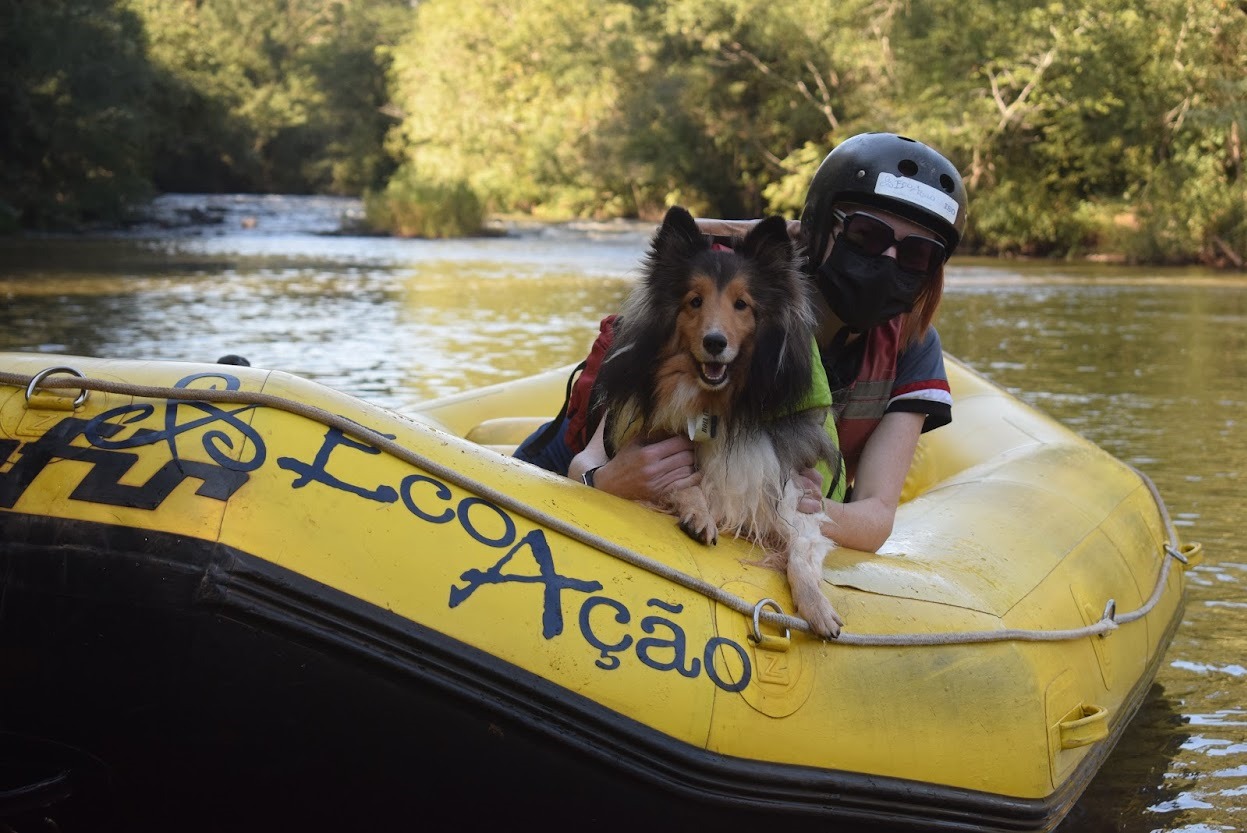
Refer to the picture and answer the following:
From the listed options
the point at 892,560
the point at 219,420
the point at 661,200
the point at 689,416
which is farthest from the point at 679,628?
the point at 661,200

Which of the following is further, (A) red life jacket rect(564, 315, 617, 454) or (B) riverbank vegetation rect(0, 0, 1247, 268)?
(B) riverbank vegetation rect(0, 0, 1247, 268)

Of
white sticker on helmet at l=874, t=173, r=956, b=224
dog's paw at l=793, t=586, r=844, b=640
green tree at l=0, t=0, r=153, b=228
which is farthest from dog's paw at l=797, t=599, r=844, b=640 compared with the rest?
green tree at l=0, t=0, r=153, b=228

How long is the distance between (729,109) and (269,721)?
30.4 m

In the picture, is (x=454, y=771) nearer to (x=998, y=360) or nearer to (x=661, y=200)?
(x=998, y=360)

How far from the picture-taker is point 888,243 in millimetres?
3271

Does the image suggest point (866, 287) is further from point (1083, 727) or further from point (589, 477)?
point (1083, 727)

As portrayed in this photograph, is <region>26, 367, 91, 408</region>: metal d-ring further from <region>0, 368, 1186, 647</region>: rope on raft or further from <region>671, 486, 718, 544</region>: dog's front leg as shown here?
<region>671, 486, 718, 544</region>: dog's front leg

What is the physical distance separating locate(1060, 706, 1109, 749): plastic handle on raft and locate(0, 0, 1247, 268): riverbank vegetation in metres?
21.8

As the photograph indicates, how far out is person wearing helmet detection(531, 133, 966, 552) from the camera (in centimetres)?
323

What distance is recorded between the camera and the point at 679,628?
9.03 ft

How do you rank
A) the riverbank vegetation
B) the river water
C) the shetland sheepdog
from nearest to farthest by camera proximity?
the shetland sheepdog, the river water, the riverbank vegetation

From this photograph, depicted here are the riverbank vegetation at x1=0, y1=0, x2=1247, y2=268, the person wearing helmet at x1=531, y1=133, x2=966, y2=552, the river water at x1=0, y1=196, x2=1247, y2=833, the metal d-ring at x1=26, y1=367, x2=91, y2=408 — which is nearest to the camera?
the metal d-ring at x1=26, y1=367, x2=91, y2=408

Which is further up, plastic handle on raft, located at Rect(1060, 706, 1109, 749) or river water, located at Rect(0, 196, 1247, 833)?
plastic handle on raft, located at Rect(1060, 706, 1109, 749)

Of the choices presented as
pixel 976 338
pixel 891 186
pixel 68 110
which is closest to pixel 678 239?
pixel 891 186
